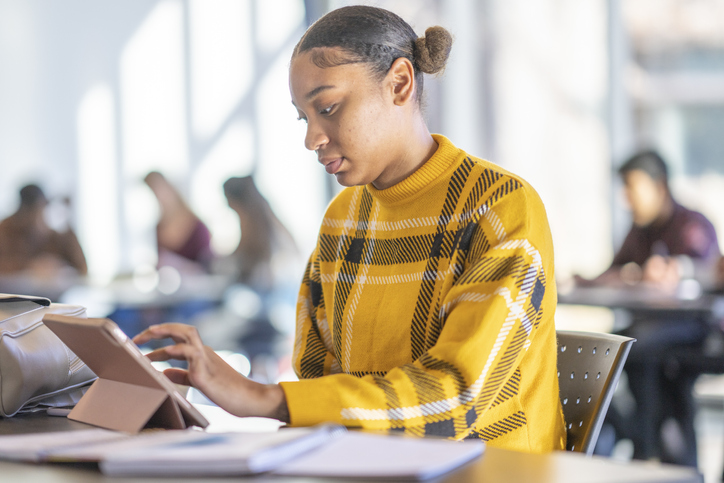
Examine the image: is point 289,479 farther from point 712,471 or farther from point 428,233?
point 712,471

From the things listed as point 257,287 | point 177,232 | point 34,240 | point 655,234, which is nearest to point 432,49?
point 655,234

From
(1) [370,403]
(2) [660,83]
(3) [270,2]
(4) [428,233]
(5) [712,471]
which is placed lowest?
(5) [712,471]

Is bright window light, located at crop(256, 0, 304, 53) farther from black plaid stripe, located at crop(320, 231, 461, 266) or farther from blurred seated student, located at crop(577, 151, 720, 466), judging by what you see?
black plaid stripe, located at crop(320, 231, 461, 266)

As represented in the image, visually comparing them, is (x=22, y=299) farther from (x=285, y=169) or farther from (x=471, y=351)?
(x=285, y=169)

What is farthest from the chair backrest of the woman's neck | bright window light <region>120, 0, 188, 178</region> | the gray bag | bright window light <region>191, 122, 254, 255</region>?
bright window light <region>120, 0, 188, 178</region>

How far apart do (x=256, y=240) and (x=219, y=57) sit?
7.64ft

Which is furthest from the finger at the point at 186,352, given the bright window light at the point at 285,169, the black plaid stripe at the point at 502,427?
the bright window light at the point at 285,169

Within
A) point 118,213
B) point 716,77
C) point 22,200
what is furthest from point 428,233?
point 118,213

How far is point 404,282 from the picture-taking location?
108cm

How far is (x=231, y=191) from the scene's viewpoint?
4348 mm

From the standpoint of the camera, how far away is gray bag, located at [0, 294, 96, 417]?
0.91m

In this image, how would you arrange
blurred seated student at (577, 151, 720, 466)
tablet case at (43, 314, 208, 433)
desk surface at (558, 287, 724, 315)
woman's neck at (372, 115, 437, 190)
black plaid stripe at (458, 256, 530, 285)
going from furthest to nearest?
1. blurred seated student at (577, 151, 720, 466)
2. desk surface at (558, 287, 724, 315)
3. woman's neck at (372, 115, 437, 190)
4. black plaid stripe at (458, 256, 530, 285)
5. tablet case at (43, 314, 208, 433)

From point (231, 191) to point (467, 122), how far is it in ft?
5.95

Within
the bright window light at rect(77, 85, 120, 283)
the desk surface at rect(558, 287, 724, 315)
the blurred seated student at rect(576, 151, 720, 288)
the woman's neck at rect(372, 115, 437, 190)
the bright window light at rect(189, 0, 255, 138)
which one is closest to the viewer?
the woman's neck at rect(372, 115, 437, 190)
